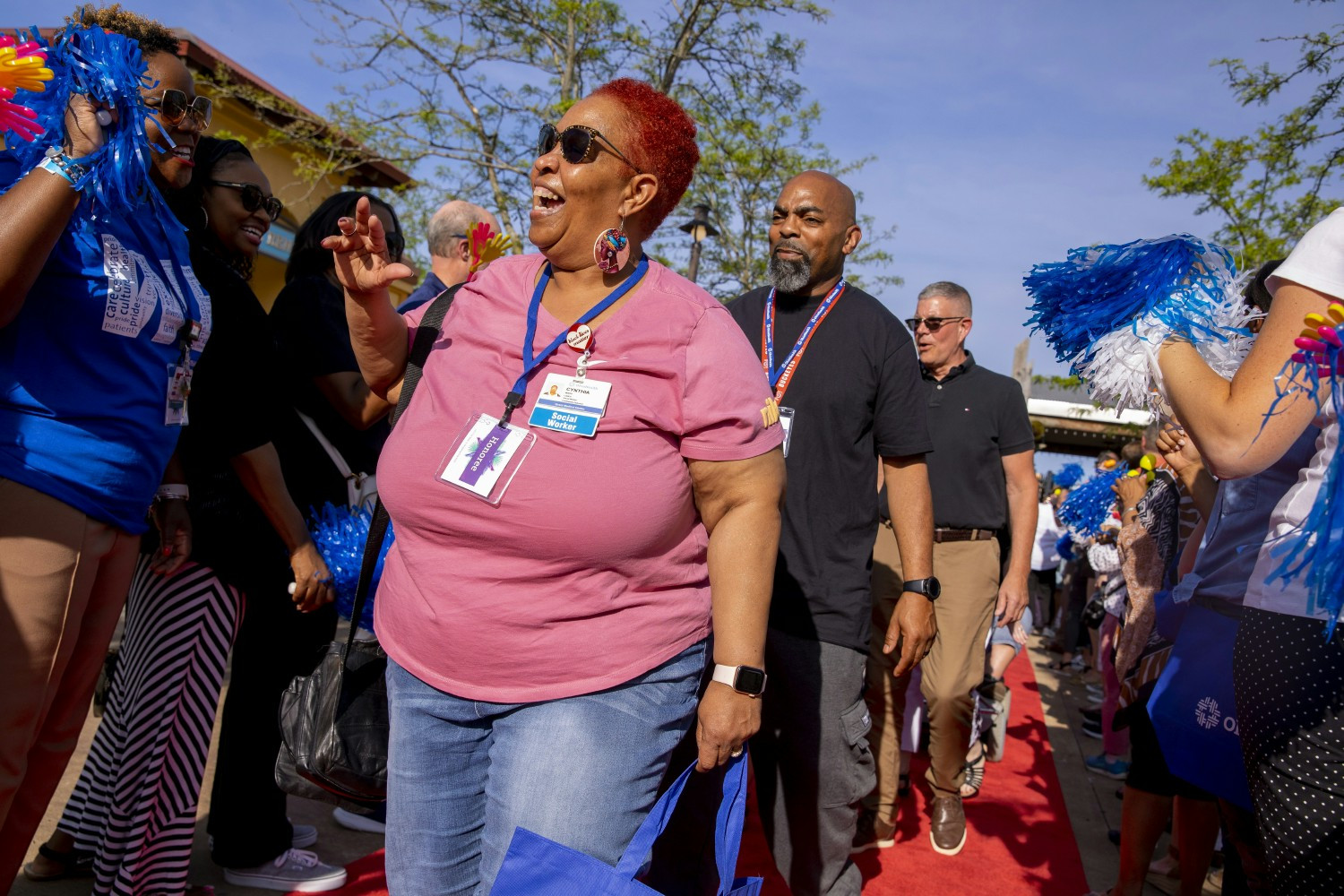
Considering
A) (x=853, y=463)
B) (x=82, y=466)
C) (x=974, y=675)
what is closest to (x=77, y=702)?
(x=82, y=466)

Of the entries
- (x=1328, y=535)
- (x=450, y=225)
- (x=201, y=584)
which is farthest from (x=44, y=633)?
(x=450, y=225)

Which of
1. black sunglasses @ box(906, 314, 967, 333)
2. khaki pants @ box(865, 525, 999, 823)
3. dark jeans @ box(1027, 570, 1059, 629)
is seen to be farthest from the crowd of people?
dark jeans @ box(1027, 570, 1059, 629)

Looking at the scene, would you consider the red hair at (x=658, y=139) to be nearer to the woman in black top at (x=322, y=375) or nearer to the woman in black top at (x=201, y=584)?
the woman in black top at (x=322, y=375)

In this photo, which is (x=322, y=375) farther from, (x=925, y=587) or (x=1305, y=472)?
(x=1305, y=472)

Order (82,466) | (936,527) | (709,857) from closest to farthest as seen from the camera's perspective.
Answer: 1. (82,466)
2. (709,857)
3. (936,527)

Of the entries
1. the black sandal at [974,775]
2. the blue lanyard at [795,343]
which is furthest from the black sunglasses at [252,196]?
the black sandal at [974,775]

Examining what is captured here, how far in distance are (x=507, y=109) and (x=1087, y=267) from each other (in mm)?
13128

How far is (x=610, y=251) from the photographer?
2117mm

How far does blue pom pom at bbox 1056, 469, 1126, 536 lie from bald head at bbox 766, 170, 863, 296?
5547mm

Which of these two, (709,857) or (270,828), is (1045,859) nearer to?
(709,857)

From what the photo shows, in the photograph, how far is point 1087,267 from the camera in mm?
2363

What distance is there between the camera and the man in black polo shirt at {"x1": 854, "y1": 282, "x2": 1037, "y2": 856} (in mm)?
4492

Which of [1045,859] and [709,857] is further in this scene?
[1045,859]

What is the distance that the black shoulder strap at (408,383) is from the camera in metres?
2.29
